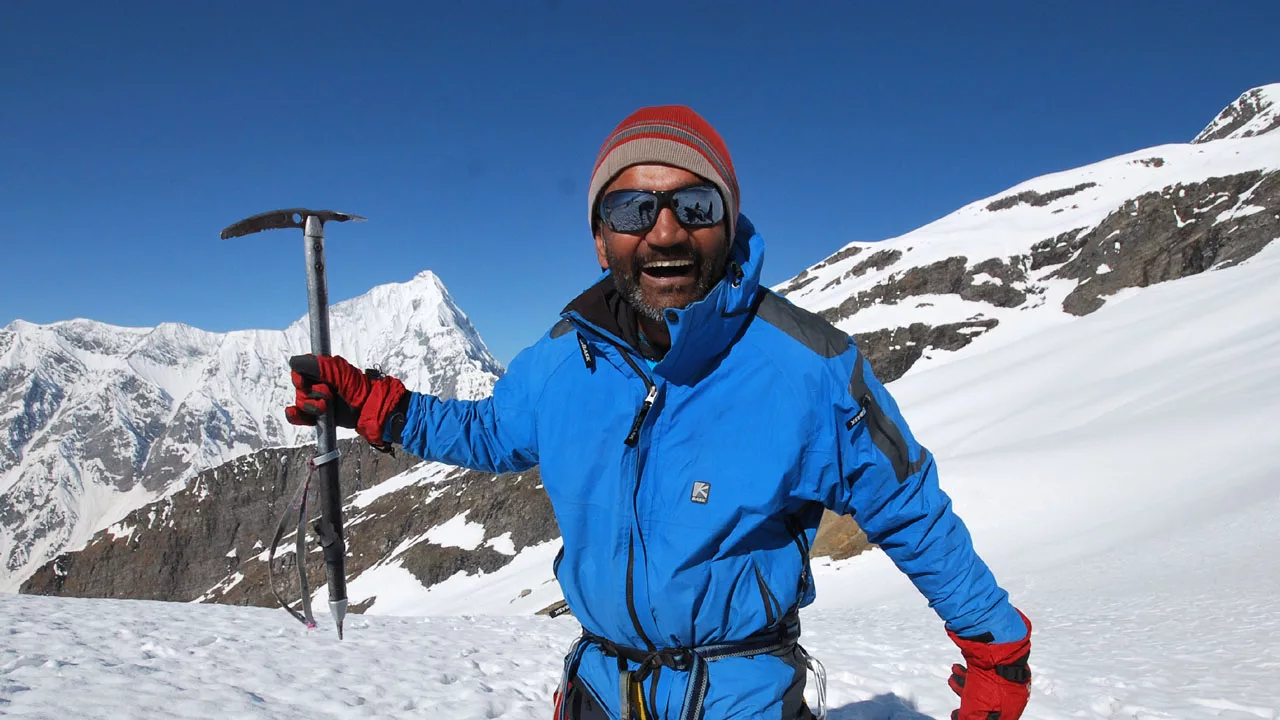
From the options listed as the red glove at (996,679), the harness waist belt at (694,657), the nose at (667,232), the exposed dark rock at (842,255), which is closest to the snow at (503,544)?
the harness waist belt at (694,657)

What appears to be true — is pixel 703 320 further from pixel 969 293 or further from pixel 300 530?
pixel 969 293

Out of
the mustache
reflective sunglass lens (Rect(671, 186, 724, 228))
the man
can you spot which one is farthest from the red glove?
reflective sunglass lens (Rect(671, 186, 724, 228))

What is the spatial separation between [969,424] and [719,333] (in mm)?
30737

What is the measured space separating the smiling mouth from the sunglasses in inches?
5.6

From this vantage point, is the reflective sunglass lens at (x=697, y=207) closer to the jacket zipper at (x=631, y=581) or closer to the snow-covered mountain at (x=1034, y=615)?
the jacket zipper at (x=631, y=581)

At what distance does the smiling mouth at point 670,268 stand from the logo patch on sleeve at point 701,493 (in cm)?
80

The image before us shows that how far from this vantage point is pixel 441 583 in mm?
70188

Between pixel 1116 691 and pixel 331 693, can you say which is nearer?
pixel 331 693

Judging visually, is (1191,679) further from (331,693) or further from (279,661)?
(279,661)

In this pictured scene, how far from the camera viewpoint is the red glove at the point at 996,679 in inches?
99.0

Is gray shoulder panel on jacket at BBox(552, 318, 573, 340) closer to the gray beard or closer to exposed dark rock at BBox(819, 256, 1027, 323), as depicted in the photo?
the gray beard

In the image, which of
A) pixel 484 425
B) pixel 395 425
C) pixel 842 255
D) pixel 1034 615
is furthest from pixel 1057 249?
pixel 395 425

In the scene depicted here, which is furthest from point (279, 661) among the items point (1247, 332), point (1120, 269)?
point (1120, 269)

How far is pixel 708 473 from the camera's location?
231 cm
